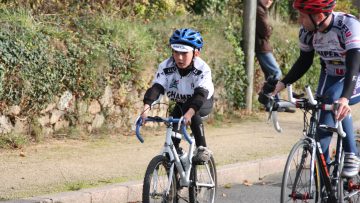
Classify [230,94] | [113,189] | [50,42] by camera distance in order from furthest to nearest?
[230,94]
[50,42]
[113,189]

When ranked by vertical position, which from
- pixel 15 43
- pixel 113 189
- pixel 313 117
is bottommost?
pixel 113 189

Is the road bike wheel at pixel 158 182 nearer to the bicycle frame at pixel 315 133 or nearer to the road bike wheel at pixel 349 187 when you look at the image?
the bicycle frame at pixel 315 133

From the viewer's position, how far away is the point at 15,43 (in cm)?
933

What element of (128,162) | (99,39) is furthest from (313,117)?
(99,39)

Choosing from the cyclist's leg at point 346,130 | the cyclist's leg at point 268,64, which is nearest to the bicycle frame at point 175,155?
the cyclist's leg at point 346,130

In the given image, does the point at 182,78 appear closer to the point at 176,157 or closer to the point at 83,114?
the point at 176,157

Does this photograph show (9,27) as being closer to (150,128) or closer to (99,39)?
(99,39)

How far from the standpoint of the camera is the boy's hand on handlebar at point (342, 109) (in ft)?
19.5

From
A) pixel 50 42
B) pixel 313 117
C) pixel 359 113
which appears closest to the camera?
pixel 313 117

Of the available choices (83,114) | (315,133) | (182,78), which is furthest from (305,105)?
(83,114)

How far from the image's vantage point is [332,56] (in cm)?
639

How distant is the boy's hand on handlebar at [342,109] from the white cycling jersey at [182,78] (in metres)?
1.17

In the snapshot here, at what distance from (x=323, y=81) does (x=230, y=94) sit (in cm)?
616

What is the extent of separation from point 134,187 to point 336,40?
248cm
